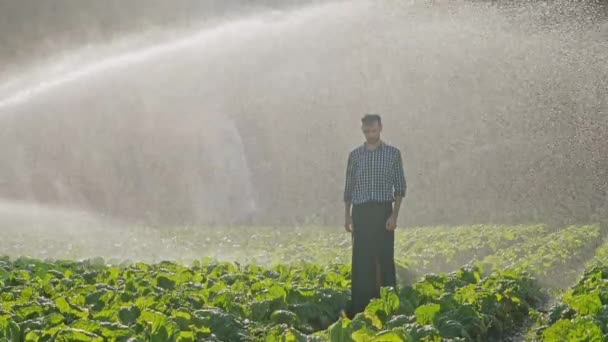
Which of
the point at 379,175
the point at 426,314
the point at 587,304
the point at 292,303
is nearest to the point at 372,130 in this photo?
the point at 379,175

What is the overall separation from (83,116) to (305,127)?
12416 mm

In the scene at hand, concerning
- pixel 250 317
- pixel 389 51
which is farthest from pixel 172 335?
pixel 389 51

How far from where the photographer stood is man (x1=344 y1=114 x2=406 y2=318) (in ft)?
27.9

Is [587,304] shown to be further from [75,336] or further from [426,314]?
[75,336]

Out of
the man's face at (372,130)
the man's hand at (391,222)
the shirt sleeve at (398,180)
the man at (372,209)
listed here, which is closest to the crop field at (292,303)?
the man at (372,209)

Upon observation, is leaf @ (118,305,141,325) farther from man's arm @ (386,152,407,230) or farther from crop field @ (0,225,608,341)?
man's arm @ (386,152,407,230)

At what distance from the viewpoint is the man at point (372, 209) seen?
27.9ft

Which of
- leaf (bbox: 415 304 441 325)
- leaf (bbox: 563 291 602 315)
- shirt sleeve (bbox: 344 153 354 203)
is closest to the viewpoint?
leaf (bbox: 415 304 441 325)

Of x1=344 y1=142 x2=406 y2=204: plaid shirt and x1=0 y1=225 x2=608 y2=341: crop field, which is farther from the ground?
x1=344 y1=142 x2=406 y2=204: plaid shirt

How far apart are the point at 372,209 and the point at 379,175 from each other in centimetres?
35

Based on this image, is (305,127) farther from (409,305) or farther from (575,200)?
(409,305)

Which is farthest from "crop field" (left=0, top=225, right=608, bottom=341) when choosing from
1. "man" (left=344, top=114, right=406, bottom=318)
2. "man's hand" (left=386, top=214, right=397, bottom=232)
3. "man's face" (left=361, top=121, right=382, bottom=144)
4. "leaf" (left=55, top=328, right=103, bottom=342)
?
"man's face" (left=361, top=121, right=382, bottom=144)

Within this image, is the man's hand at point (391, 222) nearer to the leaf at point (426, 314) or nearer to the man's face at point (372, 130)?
the man's face at point (372, 130)

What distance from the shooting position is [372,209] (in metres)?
8.50
